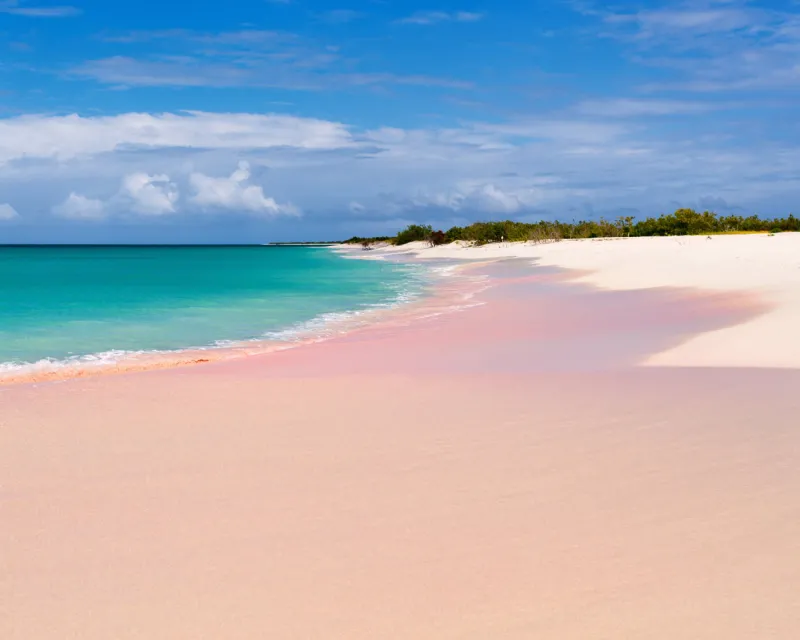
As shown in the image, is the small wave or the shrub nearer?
the small wave

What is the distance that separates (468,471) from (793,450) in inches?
98.8

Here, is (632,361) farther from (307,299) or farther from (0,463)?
(307,299)

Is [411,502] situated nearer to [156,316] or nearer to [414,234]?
[156,316]

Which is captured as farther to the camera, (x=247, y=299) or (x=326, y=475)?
(x=247, y=299)

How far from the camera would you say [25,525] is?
4.25 metres

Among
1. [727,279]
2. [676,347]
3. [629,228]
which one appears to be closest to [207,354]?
[676,347]

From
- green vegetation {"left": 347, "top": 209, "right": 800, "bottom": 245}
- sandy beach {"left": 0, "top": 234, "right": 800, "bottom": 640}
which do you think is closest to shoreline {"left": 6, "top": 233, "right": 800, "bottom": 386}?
sandy beach {"left": 0, "top": 234, "right": 800, "bottom": 640}

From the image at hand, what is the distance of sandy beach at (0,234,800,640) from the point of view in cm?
321

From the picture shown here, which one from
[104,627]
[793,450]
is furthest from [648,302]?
[104,627]

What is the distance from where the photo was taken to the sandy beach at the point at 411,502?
3215 millimetres


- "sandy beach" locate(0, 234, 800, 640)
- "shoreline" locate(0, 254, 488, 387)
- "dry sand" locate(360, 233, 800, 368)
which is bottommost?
"sandy beach" locate(0, 234, 800, 640)

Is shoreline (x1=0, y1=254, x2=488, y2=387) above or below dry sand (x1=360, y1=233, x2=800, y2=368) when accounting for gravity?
below

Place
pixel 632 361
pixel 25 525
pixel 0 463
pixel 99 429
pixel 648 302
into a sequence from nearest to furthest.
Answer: pixel 25 525, pixel 0 463, pixel 99 429, pixel 632 361, pixel 648 302

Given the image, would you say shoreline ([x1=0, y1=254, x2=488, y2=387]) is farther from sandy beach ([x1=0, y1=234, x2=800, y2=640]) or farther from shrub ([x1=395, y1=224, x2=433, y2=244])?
shrub ([x1=395, y1=224, x2=433, y2=244])
